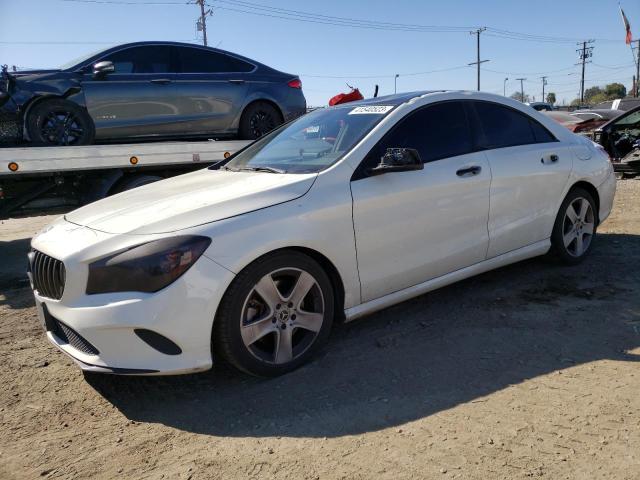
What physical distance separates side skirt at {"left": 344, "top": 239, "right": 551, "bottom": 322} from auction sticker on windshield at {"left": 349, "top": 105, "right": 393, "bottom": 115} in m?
1.26

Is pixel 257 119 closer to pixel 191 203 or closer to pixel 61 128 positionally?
pixel 61 128

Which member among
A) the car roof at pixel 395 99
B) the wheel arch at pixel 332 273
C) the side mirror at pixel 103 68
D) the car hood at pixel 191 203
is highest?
the side mirror at pixel 103 68

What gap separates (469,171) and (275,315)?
73.4 inches

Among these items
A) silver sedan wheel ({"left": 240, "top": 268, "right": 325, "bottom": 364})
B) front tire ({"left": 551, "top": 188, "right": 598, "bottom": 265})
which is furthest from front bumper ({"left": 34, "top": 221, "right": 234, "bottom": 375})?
front tire ({"left": 551, "top": 188, "right": 598, "bottom": 265})

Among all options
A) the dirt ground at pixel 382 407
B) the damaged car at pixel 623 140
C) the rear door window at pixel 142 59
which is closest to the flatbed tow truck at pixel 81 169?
the rear door window at pixel 142 59

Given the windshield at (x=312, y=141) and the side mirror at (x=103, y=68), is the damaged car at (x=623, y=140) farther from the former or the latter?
the side mirror at (x=103, y=68)

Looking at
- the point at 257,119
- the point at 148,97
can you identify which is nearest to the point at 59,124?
the point at 148,97

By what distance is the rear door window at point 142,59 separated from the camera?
661cm

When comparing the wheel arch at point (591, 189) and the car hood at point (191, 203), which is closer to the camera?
the car hood at point (191, 203)

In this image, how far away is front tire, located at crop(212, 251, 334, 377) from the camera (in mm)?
2863

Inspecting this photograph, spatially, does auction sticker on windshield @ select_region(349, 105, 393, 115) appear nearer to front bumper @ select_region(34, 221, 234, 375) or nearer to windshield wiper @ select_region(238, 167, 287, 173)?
windshield wiper @ select_region(238, 167, 287, 173)

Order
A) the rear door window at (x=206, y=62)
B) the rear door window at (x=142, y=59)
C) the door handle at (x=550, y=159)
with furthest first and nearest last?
the rear door window at (x=206, y=62) → the rear door window at (x=142, y=59) → the door handle at (x=550, y=159)

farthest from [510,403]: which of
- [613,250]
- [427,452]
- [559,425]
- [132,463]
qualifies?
[613,250]

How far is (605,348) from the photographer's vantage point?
10.9 feet
